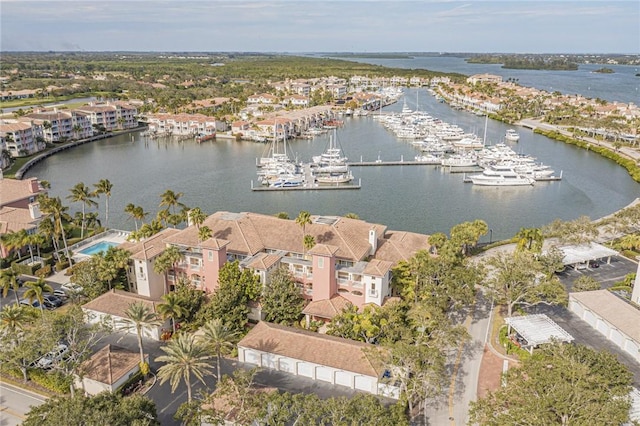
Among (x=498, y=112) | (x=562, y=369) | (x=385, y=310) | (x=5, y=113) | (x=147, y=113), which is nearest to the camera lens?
(x=562, y=369)

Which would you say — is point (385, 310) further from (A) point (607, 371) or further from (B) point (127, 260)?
(B) point (127, 260)

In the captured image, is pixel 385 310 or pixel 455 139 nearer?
pixel 385 310

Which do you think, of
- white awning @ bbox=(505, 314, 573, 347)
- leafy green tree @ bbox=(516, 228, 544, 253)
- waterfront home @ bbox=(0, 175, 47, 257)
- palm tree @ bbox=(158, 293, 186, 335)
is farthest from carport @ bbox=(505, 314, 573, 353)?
waterfront home @ bbox=(0, 175, 47, 257)

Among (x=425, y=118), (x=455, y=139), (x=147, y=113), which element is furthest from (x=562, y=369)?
(x=147, y=113)

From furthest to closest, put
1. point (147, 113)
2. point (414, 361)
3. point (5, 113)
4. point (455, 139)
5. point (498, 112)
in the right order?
point (498, 112) → point (147, 113) → point (5, 113) → point (455, 139) → point (414, 361)

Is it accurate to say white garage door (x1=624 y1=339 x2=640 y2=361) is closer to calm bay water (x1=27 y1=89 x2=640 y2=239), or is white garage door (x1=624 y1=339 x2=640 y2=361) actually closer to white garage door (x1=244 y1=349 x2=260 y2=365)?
white garage door (x1=244 y1=349 x2=260 y2=365)

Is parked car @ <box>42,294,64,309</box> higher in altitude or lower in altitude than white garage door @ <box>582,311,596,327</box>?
lower

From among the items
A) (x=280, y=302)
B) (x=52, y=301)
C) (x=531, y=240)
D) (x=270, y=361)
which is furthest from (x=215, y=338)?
(x=531, y=240)

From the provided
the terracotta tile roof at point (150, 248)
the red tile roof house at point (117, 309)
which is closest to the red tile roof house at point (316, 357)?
the red tile roof house at point (117, 309)

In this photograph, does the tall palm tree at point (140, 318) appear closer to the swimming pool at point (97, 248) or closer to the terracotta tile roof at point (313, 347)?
the terracotta tile roof at point (313, 347)
